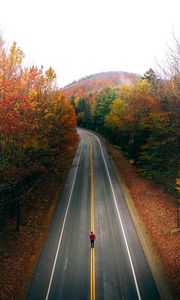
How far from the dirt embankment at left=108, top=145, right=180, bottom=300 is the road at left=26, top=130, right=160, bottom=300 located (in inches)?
28.8

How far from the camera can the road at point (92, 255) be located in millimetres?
16391

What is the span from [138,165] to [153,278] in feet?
88.6

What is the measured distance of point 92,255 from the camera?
2000 cm

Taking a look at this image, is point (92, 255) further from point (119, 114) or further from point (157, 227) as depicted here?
point (119, 114)

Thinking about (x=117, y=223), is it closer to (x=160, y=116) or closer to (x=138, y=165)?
(x=160, y=116)

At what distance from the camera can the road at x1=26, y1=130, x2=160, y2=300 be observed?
53.8 ft

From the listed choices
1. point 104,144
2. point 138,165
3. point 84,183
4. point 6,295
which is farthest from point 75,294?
point 104,144

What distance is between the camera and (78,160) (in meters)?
49.0

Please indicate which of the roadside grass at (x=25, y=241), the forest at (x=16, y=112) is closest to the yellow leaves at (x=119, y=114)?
the roadside grass at (x=25, y=241)

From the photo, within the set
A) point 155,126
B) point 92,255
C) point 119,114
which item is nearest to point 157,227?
point 92,255

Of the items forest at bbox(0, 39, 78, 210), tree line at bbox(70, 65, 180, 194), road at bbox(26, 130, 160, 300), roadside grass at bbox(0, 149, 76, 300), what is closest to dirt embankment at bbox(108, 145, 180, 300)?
road at bbox(26, 130, 160, 300)

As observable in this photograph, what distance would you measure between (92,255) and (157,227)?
748 centimetres

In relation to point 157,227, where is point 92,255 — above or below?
below

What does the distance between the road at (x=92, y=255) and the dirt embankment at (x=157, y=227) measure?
2.40 ft
